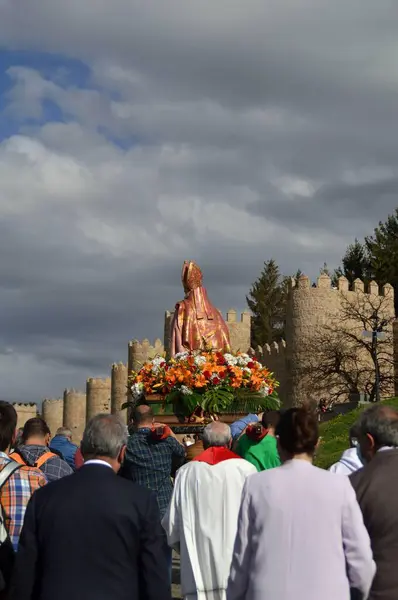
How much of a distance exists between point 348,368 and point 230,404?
37149 millimetres

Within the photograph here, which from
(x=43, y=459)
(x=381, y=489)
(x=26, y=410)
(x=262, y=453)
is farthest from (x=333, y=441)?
(x=26, y=410)

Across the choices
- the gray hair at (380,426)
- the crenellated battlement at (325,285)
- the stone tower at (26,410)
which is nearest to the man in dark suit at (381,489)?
the gray hair at (380,426)

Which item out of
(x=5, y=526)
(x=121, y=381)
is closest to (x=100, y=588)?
(x=5, y=526)

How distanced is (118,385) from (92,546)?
202 ft

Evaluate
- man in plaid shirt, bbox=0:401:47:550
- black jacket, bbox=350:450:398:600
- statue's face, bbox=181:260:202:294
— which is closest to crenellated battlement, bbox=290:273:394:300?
statue's face, bbox=181:260:202:294

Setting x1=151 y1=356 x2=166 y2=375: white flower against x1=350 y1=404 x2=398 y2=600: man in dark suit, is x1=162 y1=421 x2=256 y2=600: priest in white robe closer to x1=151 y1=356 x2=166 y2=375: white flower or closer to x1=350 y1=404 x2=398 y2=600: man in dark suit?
x1=350 y1=404 x2=398 y2=600: man in dark suit

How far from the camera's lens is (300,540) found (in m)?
4.77

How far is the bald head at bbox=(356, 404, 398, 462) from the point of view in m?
5.41

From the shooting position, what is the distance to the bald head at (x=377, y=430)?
541 cm

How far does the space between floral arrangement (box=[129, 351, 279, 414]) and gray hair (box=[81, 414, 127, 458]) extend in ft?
26.5

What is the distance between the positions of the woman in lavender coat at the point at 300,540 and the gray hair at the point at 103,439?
0.68 m

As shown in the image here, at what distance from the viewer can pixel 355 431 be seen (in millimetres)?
5590

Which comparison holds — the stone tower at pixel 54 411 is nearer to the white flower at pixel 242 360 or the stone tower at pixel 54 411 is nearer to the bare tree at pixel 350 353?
the bare tree at pixel 350 353

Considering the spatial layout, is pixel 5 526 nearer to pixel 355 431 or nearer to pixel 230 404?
pixel 355 431
